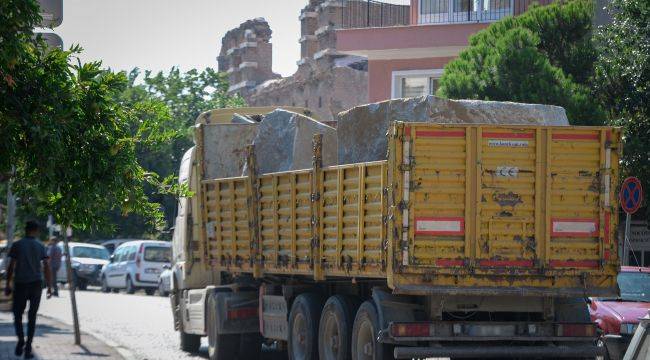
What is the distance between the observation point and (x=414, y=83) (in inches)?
1332

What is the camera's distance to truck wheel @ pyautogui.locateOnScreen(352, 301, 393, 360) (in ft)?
40.0

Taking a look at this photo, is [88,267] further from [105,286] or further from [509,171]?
[509,171]

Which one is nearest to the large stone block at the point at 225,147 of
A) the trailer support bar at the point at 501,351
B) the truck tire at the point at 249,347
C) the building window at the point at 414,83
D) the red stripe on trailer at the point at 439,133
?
the truck tire at the point at 249,347

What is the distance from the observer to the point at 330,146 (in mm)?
14906

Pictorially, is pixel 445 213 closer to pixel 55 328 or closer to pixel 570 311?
pixel 570 311

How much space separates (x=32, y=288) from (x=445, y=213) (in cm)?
713

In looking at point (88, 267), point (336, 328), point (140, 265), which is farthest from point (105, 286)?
point (336, 328)

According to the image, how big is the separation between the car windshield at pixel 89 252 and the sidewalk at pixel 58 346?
24.8 m

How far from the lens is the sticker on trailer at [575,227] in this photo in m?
12.1

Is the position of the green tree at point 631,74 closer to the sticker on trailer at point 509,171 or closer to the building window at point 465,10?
the building window at point 465,10

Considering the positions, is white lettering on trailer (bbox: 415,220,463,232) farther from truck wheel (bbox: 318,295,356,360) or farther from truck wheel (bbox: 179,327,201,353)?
truck wheel (bbox: 179,327,201,353)

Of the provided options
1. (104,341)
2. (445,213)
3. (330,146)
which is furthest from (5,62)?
(104,341)

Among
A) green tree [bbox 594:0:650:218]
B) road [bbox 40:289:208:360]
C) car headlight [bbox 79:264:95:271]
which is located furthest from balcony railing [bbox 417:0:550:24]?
car headlight [bbox 79:264:95:271]

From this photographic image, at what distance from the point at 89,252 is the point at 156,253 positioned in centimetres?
800
